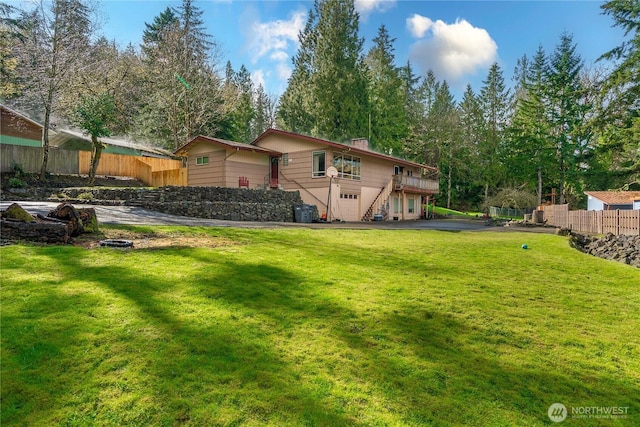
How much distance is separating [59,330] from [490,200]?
146 feet

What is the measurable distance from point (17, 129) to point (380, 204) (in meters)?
25.6

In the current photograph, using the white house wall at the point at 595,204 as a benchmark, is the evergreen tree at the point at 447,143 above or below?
above

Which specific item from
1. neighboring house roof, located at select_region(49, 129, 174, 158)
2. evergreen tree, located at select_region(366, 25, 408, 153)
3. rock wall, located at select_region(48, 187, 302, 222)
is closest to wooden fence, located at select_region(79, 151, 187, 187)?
neighboring house roof, located at select_region(49, 129, 174, 158)

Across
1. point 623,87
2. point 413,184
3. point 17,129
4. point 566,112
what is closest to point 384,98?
point 413,184

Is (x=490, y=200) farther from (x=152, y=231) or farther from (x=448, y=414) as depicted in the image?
(x=448, y=414)

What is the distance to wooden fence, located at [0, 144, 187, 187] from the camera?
20.9 metres

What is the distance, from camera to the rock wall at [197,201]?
52.5 ft

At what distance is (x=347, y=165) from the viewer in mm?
24172

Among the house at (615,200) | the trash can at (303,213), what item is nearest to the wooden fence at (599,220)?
the house at (615,200)

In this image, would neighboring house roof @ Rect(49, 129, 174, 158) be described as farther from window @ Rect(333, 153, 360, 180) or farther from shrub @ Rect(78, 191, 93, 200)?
window @ Rect(333, 153, 360, 180)

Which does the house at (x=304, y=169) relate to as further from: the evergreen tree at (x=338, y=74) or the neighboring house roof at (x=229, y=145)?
the evergreen tree at (x=338, y=74)

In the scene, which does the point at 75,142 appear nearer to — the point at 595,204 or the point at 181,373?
the point at 181,373
